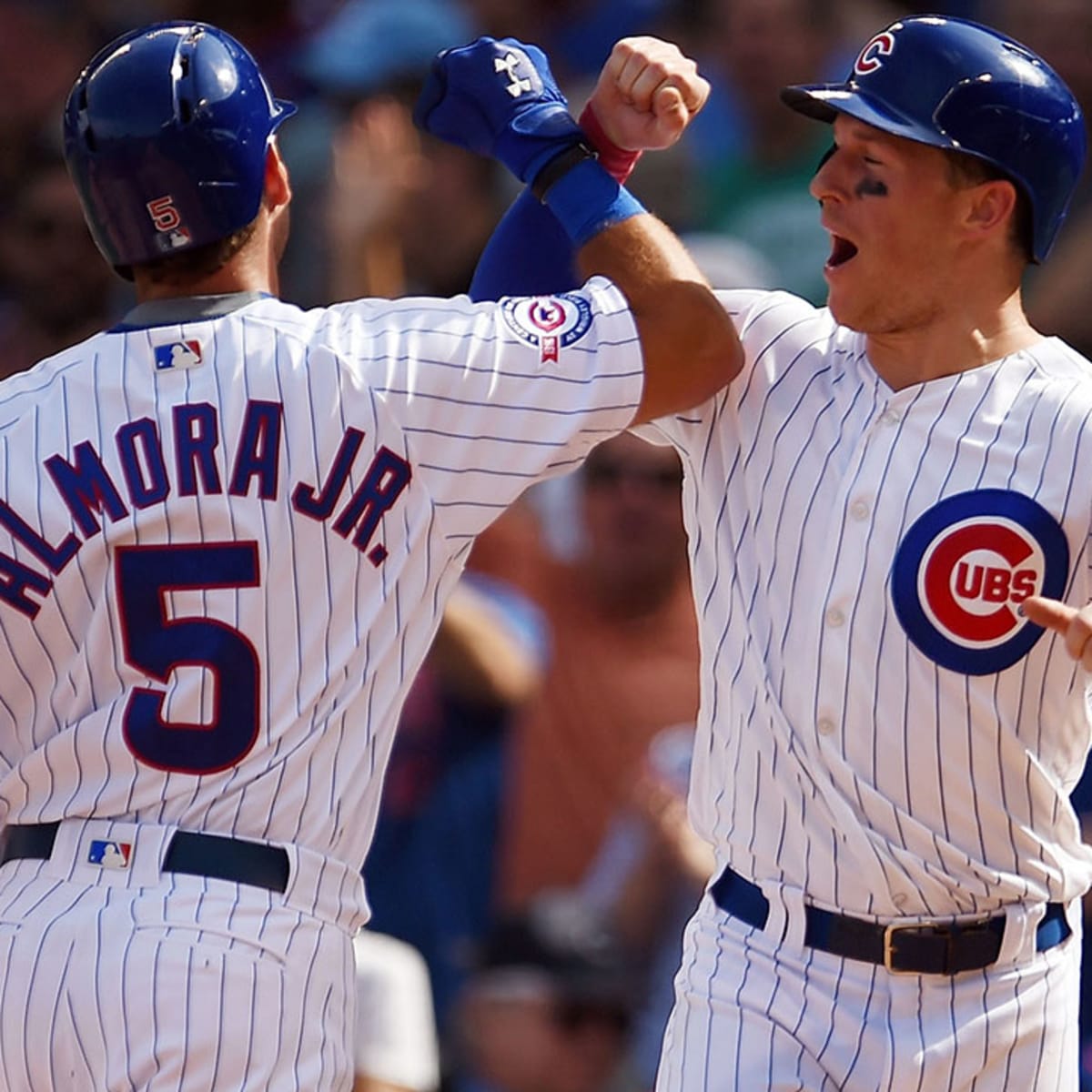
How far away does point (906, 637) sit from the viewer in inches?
136

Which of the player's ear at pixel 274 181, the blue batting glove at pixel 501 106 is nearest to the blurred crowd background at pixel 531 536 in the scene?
the blue batting glove at pixel 501 106

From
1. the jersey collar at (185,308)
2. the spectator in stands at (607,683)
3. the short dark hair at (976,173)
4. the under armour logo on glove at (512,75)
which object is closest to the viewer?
the jersey collar at (185,308)

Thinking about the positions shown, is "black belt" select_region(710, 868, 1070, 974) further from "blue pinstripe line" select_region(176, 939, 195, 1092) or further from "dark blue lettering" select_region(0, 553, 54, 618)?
"dark blue lettering" select_region(0, 553, 54, 618)

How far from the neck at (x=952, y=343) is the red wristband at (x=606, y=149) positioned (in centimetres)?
52

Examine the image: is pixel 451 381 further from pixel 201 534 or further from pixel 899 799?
pixel 899 799

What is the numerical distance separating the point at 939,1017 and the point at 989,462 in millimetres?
824

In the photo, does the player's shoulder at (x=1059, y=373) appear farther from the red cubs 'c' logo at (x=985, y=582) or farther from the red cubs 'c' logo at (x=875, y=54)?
the red cubs 'c' logo at (x=875, y=54)

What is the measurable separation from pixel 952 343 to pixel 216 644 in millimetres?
1243

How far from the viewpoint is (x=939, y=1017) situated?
135 inches

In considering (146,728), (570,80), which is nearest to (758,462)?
(146,728)

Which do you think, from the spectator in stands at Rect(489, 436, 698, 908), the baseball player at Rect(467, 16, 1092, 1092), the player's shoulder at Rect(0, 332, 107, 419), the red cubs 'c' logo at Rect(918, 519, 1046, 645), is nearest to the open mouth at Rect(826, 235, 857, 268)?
the baseball player at Rect(467, 16, 1092, 1092)

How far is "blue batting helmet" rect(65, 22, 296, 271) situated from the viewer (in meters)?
3.31

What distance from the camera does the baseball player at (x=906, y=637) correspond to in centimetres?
343

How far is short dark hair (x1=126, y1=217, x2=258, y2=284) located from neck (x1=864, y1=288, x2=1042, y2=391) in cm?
102
